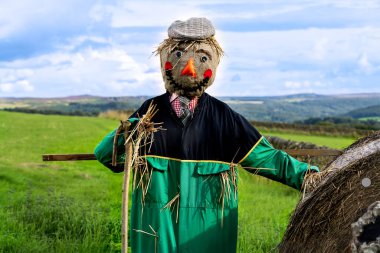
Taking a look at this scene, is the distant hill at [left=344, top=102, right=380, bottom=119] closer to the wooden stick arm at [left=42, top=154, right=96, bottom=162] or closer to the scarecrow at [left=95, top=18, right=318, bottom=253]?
the wooden stick arm at [left=42, top=154, right=96, bottom=162]

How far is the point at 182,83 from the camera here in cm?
476

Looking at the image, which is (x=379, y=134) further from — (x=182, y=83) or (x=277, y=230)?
(x=277, y=230)

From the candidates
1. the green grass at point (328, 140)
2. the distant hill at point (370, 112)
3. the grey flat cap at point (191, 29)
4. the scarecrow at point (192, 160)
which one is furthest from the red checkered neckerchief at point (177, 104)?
the distant hill at point (370, 112)

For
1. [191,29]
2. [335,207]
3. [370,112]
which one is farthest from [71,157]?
[370,112]

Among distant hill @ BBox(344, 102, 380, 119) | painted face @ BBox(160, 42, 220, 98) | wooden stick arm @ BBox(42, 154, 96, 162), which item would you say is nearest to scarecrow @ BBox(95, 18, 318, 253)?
painted face @ BBox(160, 42, 220, 98)

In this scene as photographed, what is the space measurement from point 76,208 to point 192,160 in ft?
14.6

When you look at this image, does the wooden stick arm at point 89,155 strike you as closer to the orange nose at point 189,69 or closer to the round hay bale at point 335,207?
the round hay bale at point 335,207

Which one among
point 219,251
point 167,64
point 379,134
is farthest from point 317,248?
point 167,64

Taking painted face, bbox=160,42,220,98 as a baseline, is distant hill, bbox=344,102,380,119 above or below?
below

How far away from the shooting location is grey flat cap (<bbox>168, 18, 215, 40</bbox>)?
479 cm

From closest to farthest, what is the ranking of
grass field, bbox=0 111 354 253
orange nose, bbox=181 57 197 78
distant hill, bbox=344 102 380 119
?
orange nose, bbox=181 57 197 78 → grass field, bbox=0 111 354 253 → distant hill, bbox=344 102 380 119

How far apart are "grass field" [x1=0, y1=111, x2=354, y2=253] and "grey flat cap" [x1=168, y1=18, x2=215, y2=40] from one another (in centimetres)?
148

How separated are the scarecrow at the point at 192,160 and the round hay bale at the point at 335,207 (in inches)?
14.4

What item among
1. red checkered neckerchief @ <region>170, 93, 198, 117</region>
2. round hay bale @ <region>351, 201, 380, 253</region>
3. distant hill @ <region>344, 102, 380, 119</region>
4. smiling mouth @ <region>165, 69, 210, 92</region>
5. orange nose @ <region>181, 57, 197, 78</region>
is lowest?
distant hill @ <region>344, 102, 380, 119</region>
